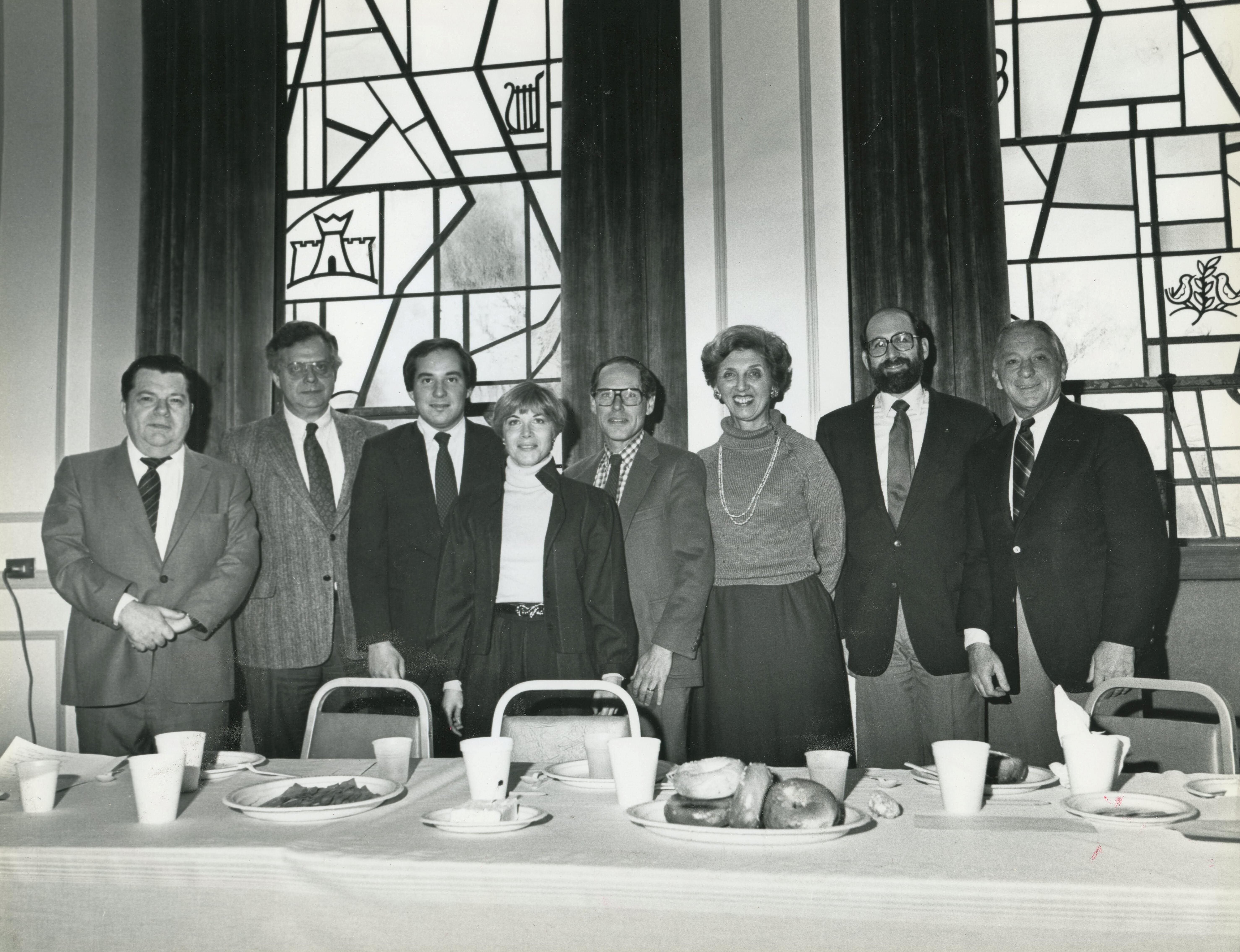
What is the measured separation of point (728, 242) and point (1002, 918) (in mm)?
3202

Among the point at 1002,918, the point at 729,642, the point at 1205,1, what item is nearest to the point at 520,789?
the point at 1002,918

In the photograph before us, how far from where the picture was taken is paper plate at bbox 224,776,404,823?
1.59 metres

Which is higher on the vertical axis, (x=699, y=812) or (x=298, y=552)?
(x=298, y=552)

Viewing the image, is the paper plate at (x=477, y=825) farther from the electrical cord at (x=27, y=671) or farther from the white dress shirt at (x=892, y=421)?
the electrical cord at (x=27, y=671)

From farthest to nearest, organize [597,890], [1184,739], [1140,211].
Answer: [1140,211], [1184,739], [597,890]

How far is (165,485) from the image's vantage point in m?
3.32

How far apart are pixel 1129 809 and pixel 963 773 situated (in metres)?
0.26

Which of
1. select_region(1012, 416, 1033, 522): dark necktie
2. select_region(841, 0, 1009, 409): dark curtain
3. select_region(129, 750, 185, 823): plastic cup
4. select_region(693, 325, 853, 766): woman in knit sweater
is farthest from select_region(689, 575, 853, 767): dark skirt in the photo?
select_region(129, 750, 185, 823): plastic cup

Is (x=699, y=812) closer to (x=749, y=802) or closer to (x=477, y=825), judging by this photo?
(x=749, y=802)

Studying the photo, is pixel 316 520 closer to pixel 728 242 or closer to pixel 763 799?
pixel 728 242

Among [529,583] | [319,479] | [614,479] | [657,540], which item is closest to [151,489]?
[319,479]

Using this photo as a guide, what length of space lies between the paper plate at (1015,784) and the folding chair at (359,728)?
1083 millimetres

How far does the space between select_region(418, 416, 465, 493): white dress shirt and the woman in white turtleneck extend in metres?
0.22

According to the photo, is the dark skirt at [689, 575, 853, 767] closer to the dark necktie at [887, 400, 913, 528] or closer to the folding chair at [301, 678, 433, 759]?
the dark necktie at [887, 400, 913, 528]
